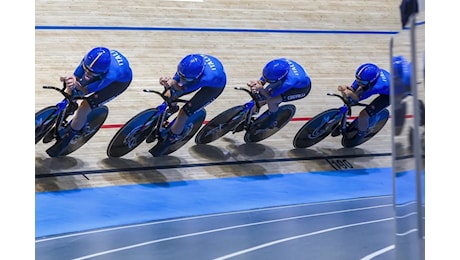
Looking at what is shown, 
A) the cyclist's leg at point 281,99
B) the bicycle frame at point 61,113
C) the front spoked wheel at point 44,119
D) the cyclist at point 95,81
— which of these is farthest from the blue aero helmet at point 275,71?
the front spoked wheel at point 44,119

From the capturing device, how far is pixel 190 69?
21.2ft

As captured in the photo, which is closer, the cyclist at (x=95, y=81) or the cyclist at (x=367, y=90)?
the cyclist at (x=95, y=81)

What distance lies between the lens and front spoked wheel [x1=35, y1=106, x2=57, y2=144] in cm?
605

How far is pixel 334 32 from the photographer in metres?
8.01

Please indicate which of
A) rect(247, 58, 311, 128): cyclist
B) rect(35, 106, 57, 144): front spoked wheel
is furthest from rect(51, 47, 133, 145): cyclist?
rect(247, 58, 311, 128): cyclist

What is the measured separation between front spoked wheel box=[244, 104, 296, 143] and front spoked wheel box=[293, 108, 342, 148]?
23 centimetres

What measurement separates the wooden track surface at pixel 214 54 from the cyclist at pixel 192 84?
15.8 inches

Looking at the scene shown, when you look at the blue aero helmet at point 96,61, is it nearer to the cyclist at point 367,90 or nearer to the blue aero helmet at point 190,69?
the blue aero helmet at point 190,69

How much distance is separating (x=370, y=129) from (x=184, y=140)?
204 cm

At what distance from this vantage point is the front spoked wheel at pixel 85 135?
6.28 meters

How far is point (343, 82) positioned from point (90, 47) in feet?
9.22

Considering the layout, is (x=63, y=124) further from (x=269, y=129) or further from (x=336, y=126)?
(x=336, y=126)
